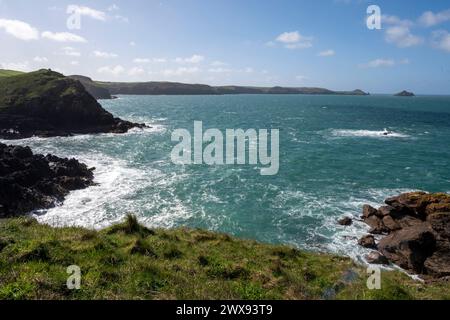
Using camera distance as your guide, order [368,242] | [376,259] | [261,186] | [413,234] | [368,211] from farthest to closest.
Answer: [261,186]
[368,211]
[368,242]
[413,234]
[376,259]

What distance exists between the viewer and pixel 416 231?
94.7 feet

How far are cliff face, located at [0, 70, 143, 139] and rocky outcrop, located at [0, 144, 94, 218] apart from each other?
2965cm

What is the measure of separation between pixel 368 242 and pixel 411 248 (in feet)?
11.1

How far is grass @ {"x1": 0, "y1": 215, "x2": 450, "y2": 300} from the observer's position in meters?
11.0

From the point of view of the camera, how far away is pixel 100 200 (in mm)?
39906

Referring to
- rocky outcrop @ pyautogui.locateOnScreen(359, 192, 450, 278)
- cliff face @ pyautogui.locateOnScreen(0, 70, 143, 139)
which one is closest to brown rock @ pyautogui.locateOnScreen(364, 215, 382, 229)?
rocky outcrop @ pyautogui.locateOnScreen(359, 192, 450, 278)

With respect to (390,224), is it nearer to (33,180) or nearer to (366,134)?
(33,180)

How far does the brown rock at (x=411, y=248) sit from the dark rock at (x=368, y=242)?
0.70 m

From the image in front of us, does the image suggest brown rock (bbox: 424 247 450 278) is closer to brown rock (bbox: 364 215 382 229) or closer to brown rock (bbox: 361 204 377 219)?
brown rock (bbox: 364 215 382 229)

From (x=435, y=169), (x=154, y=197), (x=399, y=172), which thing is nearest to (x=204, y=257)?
(x=154, y=197)

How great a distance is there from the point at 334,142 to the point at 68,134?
60.2 meters

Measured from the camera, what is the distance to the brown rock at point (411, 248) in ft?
88.5

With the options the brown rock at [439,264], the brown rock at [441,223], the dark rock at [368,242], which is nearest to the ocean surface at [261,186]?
the dark rock at [368,242]

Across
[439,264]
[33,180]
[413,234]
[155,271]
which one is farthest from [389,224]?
[33,180]
